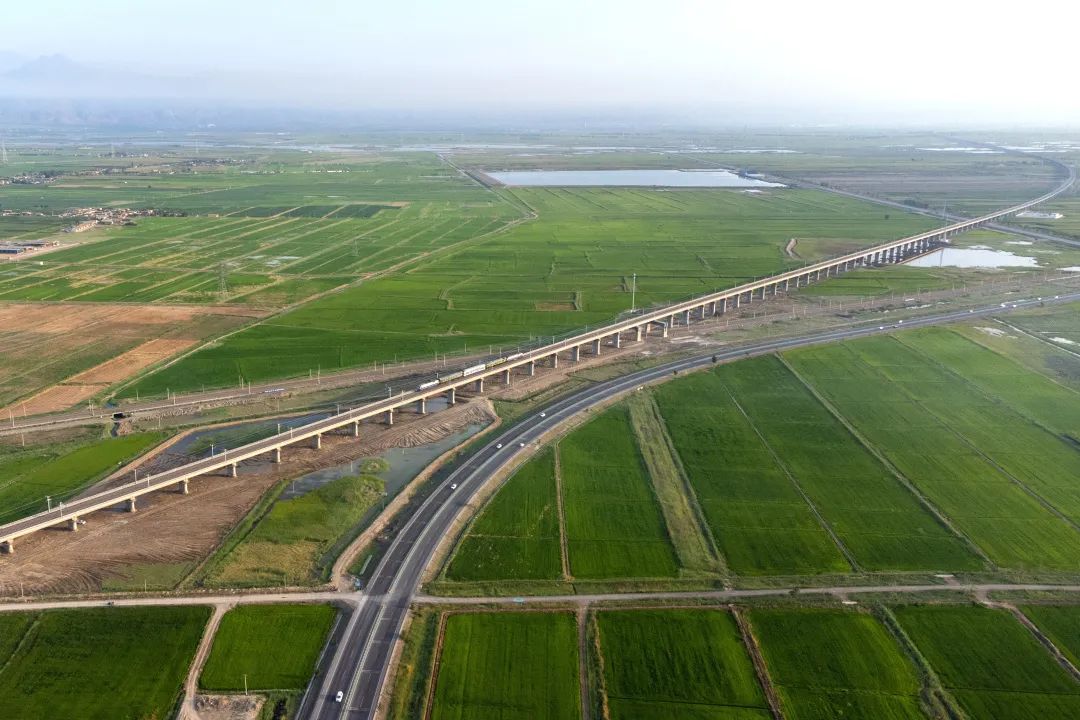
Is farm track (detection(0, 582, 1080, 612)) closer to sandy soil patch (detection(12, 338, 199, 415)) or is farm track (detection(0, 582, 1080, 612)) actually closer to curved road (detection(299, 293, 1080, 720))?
curved road (detection(299, 293, 1080, 720))

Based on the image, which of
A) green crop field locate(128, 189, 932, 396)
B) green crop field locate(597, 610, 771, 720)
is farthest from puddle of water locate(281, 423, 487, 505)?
green crop field locate(128, 189, 932, 396)

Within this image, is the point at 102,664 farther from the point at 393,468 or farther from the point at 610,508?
the point at 610,508

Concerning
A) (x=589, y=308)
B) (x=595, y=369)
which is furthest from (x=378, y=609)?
(x=589, y=308)

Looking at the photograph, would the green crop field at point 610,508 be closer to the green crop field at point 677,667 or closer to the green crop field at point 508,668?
the green crop field at point 677,667

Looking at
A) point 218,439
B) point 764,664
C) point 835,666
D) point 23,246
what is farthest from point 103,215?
point 835,666

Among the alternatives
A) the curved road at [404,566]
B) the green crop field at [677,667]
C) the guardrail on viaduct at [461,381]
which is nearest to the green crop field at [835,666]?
the green crop field at [677,667]
